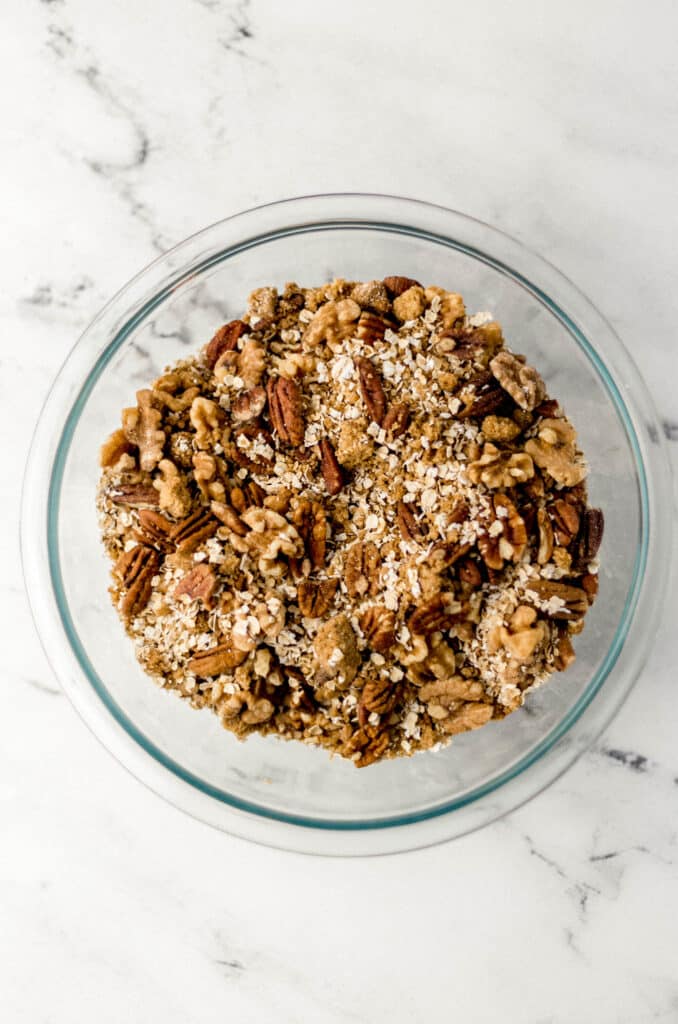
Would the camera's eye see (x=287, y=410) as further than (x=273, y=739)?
No

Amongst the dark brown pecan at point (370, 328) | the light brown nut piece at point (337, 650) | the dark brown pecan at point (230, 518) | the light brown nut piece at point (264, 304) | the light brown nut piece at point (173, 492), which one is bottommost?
the light brown nut piece at point (337, 650)

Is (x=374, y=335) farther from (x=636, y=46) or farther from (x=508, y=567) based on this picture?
(x=636, y=46)

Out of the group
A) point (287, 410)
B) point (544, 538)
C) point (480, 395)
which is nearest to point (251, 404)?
point (287, 410)

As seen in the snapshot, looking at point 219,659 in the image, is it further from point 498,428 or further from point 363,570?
point 498,428

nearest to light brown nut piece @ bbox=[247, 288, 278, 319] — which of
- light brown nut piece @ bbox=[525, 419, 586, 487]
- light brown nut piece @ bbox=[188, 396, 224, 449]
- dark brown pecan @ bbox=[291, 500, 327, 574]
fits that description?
light brown nut piece @ bbox=[188, 396, 224, 449]

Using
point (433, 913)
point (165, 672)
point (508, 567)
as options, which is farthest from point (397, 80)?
point (433, 913)

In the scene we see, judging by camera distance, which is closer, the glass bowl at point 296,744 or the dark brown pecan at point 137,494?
the dark brown pecan at point 137,494

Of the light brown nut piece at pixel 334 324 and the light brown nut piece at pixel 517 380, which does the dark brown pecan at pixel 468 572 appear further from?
the light brown nut piece at pixel 334 324

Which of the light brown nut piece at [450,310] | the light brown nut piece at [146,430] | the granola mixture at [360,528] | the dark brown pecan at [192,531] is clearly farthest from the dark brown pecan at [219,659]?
the light brown nut piece at [450,310]
